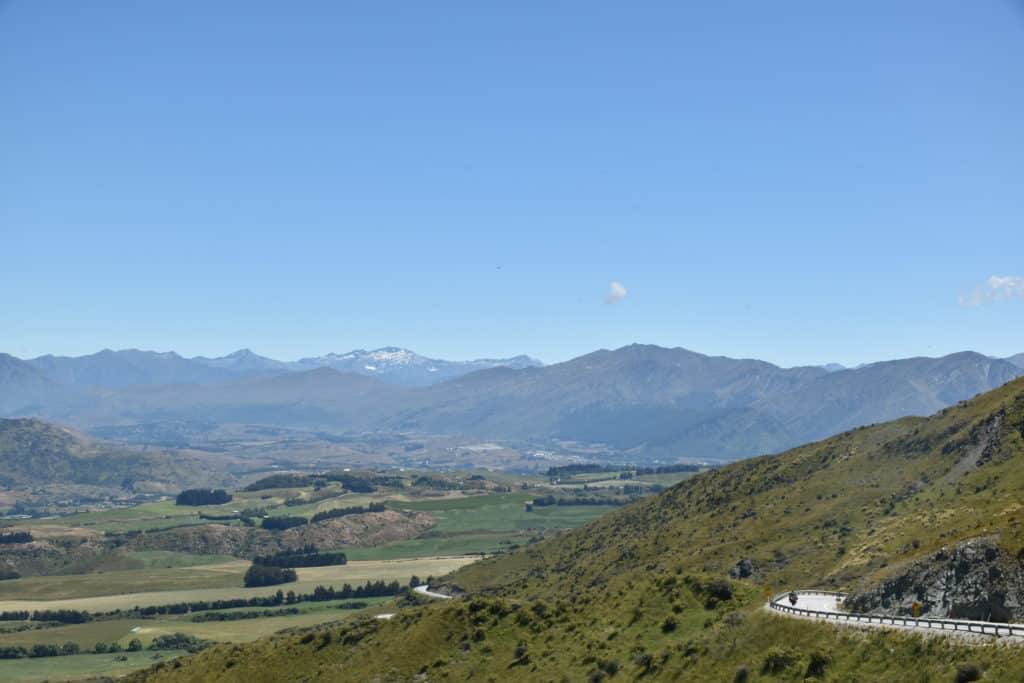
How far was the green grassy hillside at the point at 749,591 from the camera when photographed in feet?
190

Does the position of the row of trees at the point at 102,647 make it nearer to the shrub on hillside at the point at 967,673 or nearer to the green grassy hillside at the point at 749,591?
the green grassy hillside at the point at 749,591

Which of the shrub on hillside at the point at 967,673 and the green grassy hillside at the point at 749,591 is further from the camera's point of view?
the green grassy hillside at the point at 749,591

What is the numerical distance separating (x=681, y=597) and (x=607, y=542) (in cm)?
11018

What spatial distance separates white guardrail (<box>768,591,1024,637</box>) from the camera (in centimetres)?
4844

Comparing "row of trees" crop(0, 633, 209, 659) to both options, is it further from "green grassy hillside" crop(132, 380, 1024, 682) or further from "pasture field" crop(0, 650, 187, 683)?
"green grassy hillside" crop(132, 380, 1024, 682)

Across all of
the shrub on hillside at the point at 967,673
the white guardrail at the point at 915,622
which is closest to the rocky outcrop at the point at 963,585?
the white guardrail at the point at 915,622

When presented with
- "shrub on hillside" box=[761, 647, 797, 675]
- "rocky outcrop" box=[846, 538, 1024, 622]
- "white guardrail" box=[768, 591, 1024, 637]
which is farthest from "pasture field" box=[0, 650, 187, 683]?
"rocky outcrop" box=[846, 538, 1024, 622]

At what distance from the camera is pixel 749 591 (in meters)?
83.6

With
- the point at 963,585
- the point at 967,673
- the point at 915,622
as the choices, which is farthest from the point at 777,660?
the point at 967,673

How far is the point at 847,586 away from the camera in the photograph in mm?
87375

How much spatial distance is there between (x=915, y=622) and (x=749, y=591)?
30975 millimetres

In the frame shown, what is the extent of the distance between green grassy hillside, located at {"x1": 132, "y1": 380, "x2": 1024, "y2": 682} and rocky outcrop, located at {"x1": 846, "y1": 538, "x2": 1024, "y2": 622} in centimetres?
117

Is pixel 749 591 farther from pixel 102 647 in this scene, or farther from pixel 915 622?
pixel 102 647

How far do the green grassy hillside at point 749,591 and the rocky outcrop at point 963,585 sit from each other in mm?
1165
